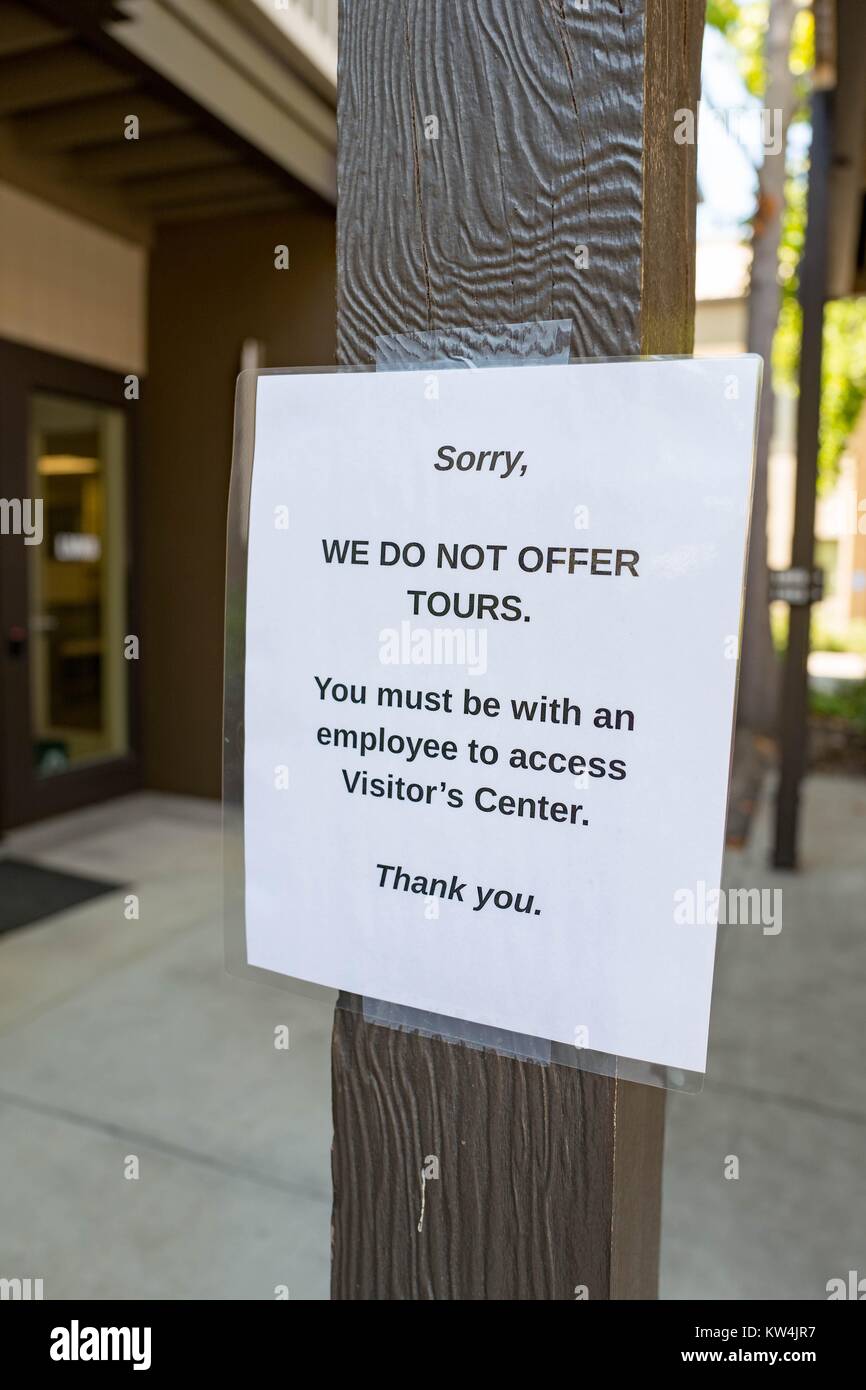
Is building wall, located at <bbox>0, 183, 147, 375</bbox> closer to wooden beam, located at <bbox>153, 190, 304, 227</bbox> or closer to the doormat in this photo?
wooden beam, located at <bbox>153, 190, 304, 227</bbox>

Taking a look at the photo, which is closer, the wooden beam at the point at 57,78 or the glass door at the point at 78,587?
the wooden beam at the point at 57,78

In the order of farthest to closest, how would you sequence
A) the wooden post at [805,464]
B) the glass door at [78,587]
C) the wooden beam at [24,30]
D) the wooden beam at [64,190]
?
1. the glass door at [78,587]
2. the wooden beam at [64,190]
3. the wooden post at [805,464]
4. the wooden beam at [24,30]

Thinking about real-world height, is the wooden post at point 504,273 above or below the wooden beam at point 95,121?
below

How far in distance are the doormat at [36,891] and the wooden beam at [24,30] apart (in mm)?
3413

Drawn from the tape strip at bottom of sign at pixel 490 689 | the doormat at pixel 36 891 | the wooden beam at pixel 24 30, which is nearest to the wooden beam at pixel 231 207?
the wooden beam at pixel 24 30

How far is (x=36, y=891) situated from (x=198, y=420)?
2910 millimetres

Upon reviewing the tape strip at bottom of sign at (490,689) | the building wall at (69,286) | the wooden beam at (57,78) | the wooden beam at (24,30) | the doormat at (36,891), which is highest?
the wooden beam at (57,78)

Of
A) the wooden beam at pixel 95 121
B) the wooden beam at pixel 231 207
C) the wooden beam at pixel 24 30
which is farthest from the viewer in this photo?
the wooden beam at pixel 231 207

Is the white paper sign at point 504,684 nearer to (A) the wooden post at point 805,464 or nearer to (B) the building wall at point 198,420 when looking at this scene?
(A) the wooden post at point 805,464

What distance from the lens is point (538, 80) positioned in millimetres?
867

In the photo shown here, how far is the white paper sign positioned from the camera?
0.81m

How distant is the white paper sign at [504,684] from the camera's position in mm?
811

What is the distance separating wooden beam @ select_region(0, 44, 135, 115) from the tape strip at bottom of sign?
13.3 ft
